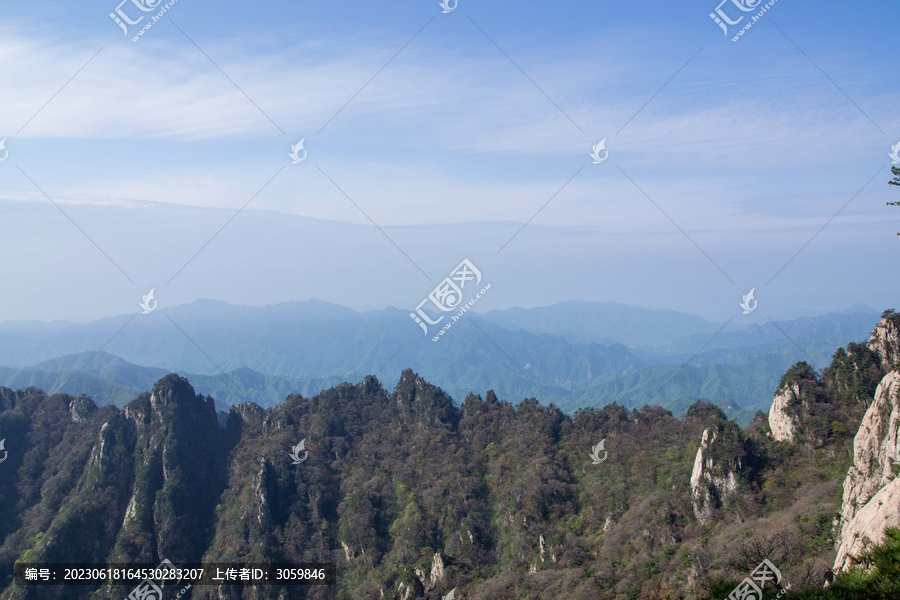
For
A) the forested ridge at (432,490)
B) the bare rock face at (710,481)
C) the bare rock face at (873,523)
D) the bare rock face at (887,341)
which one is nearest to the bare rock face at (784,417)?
the forested ridge at (432,490)

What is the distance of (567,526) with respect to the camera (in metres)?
41.2

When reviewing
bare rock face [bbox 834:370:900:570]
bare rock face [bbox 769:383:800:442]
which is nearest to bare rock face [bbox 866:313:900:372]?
bare rock face [bbox 769:383:800:442]

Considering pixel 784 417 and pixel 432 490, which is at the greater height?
pixel 432 490

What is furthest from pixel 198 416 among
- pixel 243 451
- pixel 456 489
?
pixel 456 489

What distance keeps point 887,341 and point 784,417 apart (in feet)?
29.0

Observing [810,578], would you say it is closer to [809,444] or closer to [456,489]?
[809,444]

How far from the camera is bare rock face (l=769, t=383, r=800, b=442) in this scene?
123 feet

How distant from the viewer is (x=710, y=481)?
35.9 metres

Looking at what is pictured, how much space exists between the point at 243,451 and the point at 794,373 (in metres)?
54.1

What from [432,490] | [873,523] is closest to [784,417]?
[873,523]

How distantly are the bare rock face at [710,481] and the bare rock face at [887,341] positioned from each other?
13205mm

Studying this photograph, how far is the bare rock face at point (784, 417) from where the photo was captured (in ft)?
123

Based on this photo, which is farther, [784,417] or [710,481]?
[784,417]

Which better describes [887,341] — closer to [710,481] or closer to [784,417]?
[784,417]
